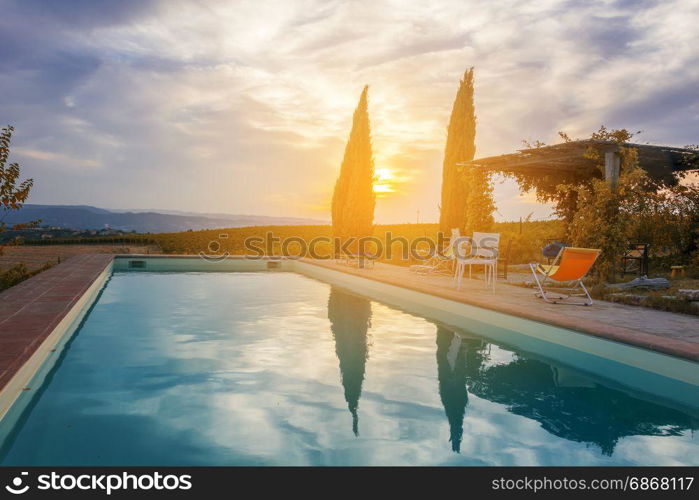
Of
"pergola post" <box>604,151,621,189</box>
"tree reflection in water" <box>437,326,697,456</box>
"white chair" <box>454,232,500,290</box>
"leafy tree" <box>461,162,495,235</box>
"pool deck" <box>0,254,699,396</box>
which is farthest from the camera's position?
"leafy tree" <box>461,162,495,235</box>

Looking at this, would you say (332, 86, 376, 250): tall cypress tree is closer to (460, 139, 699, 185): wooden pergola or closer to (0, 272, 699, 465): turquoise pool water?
(460, 139, 699, 185): wooden pergola

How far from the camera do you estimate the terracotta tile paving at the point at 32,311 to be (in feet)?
12.6

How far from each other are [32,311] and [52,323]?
2.96 feet

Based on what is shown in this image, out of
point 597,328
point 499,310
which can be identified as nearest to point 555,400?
point 597,328

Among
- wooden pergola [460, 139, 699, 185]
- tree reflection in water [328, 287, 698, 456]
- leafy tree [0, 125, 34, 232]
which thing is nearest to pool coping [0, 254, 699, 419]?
tree reflection in water [328, 287, 698, 456]

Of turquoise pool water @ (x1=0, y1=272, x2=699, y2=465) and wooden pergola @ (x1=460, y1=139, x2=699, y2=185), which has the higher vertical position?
wooden pergola @ (x1=460, y1=139, x2=699, y2=185)

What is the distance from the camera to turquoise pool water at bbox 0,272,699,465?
123 inches

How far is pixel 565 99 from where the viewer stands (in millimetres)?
12211

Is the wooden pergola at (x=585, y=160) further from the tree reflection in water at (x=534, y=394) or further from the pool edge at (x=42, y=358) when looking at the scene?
the pool edge at (x=42, y=358)

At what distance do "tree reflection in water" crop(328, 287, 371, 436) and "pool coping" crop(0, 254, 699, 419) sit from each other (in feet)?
3.83

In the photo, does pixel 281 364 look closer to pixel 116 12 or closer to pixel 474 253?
pixel 474 253

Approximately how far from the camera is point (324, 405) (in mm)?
3938

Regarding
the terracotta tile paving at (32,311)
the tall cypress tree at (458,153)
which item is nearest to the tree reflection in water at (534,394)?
the terracotta tile paving at (32,311)

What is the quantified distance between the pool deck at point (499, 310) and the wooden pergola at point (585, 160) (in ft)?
9.68
